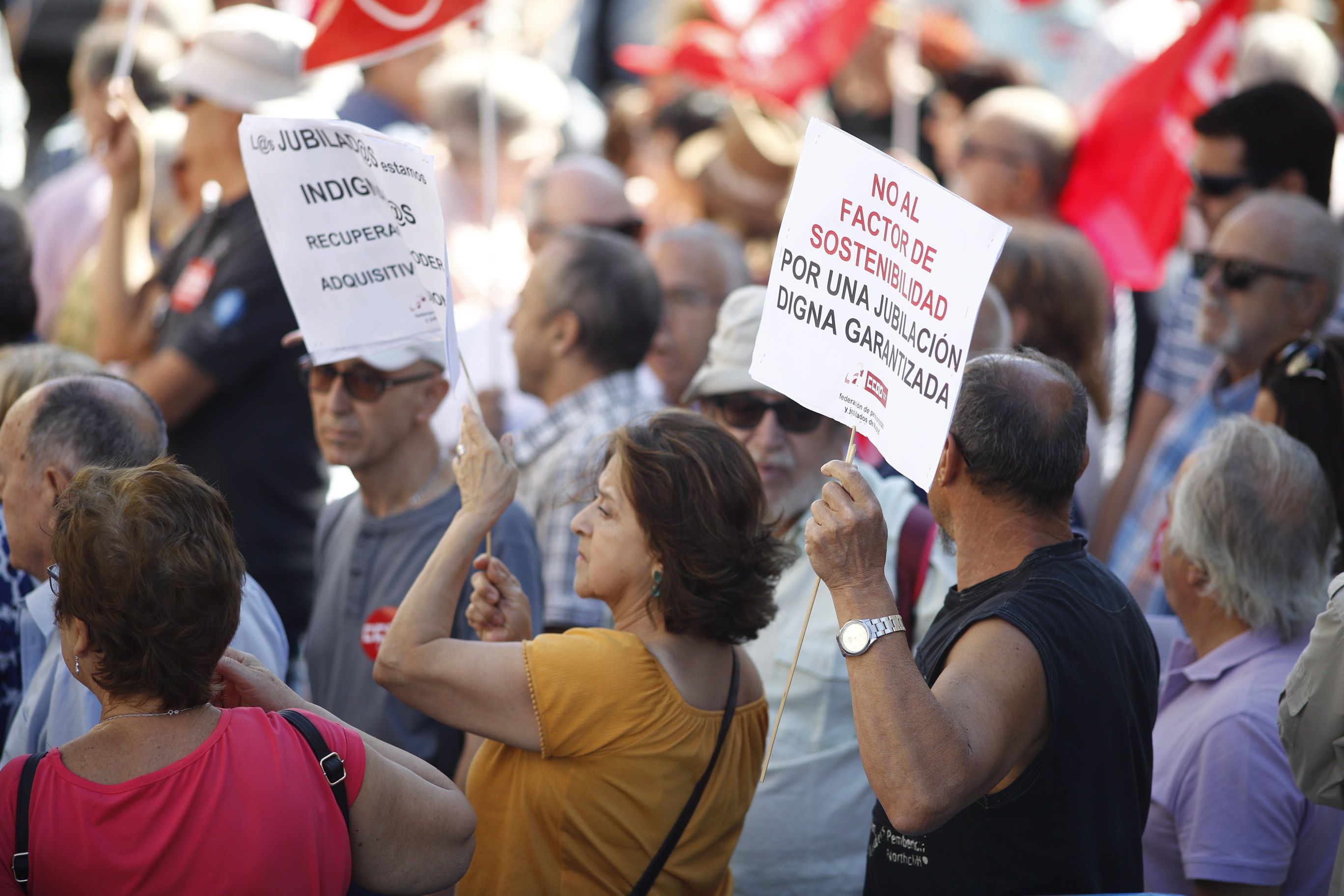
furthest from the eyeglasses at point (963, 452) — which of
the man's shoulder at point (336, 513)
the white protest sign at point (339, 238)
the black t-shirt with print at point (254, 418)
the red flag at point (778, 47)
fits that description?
the red flag at point (778, 47)

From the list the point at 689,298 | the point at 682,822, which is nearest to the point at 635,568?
the point at 682,822

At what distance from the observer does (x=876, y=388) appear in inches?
97.9

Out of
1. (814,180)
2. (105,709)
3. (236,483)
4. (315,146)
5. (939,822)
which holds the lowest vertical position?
(236,483)

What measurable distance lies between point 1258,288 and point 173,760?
11.8 feet

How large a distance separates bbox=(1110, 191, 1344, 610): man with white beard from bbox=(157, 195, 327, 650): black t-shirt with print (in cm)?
272

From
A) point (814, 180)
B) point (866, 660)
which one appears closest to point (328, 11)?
point (814, 180)

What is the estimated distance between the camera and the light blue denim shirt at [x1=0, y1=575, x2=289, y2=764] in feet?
8.77

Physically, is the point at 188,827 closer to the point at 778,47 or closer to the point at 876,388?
the point at 876,388

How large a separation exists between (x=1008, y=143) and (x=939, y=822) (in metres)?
4.61

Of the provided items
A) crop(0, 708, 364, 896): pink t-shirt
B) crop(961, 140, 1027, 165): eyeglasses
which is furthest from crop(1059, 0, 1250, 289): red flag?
crop(0, 708, 364, 896): pink t-shirt

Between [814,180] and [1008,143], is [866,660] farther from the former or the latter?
[1008,143]

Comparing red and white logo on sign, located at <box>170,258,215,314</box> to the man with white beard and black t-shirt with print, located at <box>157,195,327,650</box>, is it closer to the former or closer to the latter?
black t-shirt with print, located at <box>157,195,327,650</box>

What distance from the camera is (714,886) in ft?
9.54

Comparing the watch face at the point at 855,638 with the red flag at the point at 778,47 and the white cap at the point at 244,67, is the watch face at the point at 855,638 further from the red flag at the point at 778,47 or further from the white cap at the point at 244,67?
the red flag at the point at 778,47
